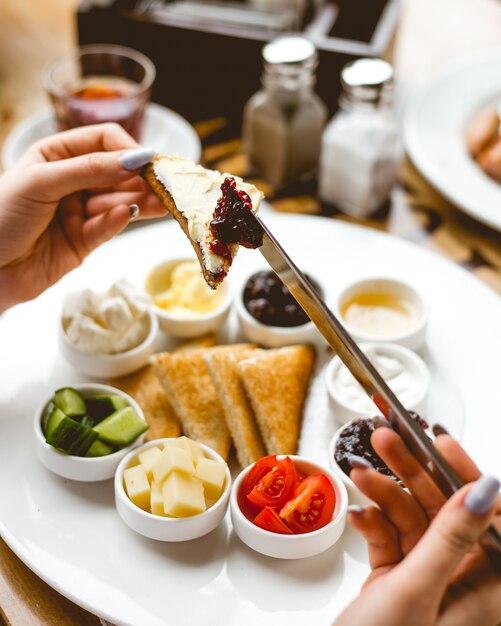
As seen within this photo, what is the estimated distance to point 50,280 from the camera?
96.1 inches

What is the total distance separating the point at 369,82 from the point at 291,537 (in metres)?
1.74

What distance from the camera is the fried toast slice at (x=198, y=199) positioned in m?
1.93

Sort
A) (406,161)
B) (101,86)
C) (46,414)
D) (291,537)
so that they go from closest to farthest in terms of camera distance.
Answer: (291,537), (46,414), (101,86), (406,161)

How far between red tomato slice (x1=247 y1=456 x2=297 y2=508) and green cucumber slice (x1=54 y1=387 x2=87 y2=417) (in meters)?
0.51

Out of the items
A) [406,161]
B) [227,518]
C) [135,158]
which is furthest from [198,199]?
[406,161]

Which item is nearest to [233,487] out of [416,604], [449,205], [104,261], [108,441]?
[108,441]

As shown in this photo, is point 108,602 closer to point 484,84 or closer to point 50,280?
point 50,280

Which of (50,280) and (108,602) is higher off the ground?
(50,280)

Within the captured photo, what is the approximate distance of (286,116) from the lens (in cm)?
308

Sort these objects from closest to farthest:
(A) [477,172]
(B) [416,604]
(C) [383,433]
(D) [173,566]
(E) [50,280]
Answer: (B) [416,604] < (C) [383,433] < (D) [173,566] < (E) [50,280] < (A) [477,172]

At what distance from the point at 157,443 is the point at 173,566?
1.04 feet

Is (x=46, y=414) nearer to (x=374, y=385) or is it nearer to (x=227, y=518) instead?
(x=227, y=518)

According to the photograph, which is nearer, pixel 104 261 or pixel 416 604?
pixel 416 604

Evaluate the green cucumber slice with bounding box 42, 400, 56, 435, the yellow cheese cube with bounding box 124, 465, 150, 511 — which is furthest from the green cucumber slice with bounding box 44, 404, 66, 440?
the yellow cheese cube with bounding box 124, 465, 150, 511
